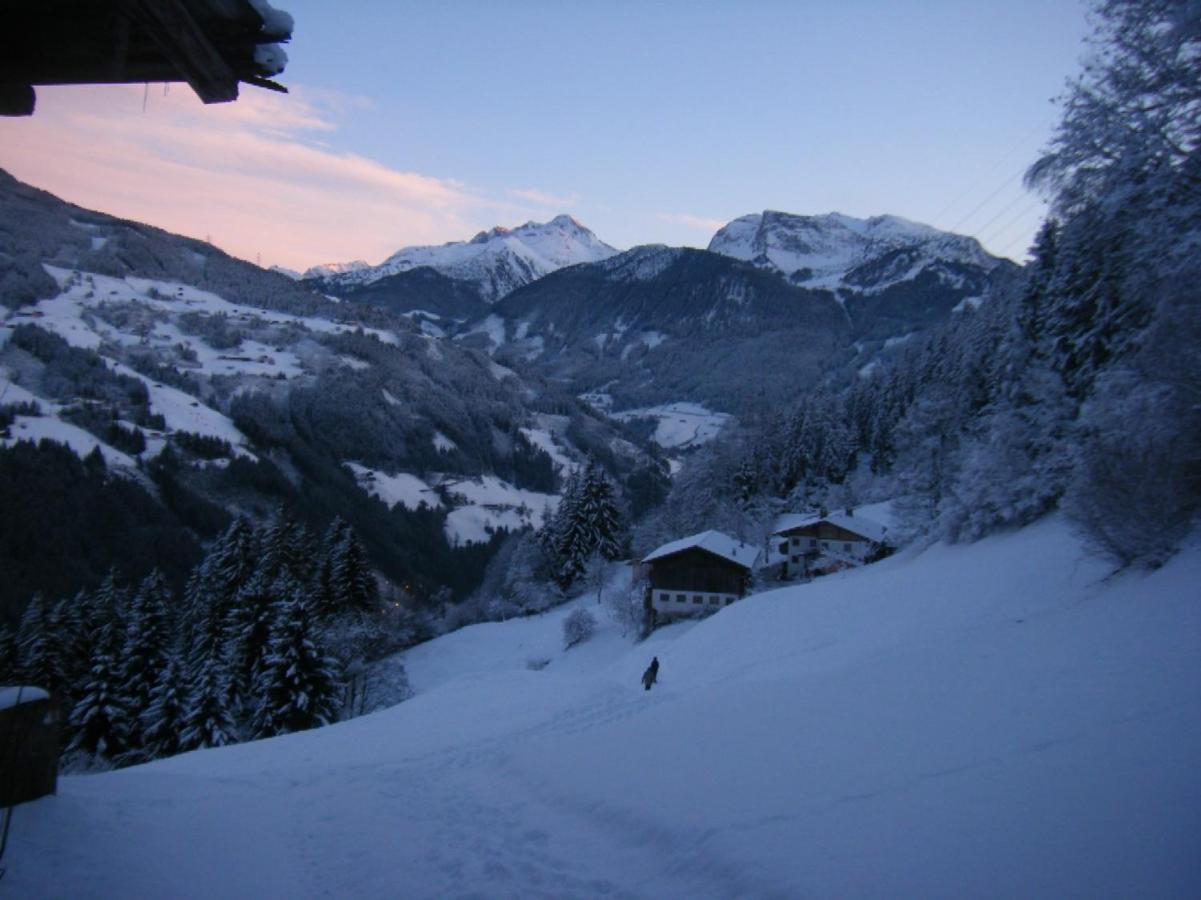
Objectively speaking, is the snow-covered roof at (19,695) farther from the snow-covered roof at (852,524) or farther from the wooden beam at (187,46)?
the snow-covered roof at (852,524)

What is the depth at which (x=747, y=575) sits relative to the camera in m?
50.6

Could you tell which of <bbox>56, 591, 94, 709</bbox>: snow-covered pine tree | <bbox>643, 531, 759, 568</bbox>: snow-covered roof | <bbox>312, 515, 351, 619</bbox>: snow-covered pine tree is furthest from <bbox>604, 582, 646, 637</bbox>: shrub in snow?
<bbox>56, 591, 94, 709</bbox>: snow-covered pine tree

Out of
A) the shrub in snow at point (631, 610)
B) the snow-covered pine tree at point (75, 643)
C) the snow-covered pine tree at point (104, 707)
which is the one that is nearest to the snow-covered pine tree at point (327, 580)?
the snow-covered pine tree at point (75, 643)

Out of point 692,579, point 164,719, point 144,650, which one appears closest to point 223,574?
point 144,650

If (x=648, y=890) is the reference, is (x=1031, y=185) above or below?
above

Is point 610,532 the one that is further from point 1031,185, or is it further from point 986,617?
point 1031,185

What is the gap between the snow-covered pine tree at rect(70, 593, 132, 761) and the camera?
3341 cm

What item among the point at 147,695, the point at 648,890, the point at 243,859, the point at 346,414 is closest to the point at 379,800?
the point at 243,859

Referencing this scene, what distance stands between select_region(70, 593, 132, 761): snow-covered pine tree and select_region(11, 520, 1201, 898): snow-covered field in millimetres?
23912

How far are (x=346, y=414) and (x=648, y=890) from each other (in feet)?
599

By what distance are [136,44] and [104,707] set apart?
133ft

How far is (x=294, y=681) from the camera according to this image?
34.1 m

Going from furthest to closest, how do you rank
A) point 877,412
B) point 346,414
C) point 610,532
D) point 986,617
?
point 346,414 → point 877,412 → point 610,532 → point 986,617

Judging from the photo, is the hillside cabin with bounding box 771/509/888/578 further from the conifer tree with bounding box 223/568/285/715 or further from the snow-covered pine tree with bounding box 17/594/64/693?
the snow-covered pine tree with bounding box 17/594/64/693
